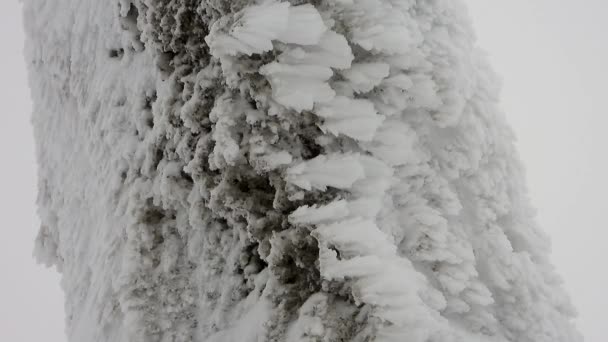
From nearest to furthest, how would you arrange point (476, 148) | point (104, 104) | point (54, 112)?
point (476, 148) → point (104, 104) → point (54, 112)

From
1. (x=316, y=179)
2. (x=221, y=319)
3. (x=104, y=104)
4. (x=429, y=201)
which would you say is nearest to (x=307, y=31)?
(x=316, y=179)

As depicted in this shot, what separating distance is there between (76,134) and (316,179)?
3.94 feet

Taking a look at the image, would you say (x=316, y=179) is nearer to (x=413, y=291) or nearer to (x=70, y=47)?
(x=413, y=291)

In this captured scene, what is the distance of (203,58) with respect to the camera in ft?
4.36

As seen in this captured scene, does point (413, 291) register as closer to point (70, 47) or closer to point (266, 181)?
point (266, 181)

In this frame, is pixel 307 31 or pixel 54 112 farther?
pixel 54 112

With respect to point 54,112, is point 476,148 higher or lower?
higher

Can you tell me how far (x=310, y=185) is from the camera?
1.09 metres

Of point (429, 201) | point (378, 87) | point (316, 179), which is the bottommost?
point (429, 201)

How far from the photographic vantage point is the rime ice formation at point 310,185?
1.09 metres

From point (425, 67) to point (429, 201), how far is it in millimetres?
323

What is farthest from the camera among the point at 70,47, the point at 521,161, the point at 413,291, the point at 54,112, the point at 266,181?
the point at 54,112

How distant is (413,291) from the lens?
102 centimetres

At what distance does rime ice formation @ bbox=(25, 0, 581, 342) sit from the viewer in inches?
43.1
